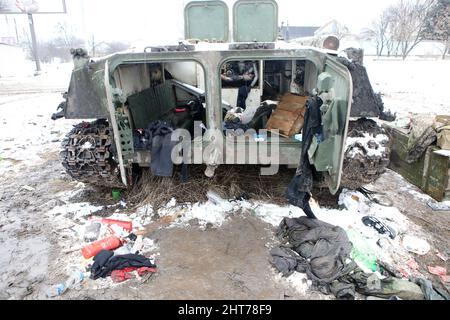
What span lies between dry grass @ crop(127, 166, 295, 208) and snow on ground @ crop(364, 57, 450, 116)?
4653 mm

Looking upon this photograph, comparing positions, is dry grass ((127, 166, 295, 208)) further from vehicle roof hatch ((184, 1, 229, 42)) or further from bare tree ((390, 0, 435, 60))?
bare tree ((390, 0, 435, 60))

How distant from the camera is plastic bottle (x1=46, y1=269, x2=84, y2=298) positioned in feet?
10.1

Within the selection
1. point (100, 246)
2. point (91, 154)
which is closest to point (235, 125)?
point (91, 154)

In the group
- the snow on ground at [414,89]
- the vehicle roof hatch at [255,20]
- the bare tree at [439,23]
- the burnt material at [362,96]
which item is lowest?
the snow on ground at [414,89]

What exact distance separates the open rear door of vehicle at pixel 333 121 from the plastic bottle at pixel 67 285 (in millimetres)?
2345

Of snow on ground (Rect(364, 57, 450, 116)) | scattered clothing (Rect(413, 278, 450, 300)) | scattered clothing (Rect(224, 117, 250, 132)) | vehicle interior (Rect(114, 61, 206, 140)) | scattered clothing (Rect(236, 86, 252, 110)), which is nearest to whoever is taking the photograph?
scattered clothing (Rect(413, 278, 450, 300))

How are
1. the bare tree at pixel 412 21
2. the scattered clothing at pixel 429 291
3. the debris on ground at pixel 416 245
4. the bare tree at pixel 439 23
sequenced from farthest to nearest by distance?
the bare tree at pixel 412 21 < the bare tree at pixel 439 23 < the debris on ground at pixel 416 245 < the scattered clothing at pixel 429 291

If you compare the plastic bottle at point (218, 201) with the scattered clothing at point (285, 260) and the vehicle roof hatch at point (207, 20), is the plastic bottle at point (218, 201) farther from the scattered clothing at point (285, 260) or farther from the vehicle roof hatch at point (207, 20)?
the vehicle roof hatch at point (207, 20)

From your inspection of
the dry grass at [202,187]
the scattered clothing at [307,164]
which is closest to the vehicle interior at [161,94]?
the dry grass at [202,187]

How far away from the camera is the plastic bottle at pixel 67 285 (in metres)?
3.06

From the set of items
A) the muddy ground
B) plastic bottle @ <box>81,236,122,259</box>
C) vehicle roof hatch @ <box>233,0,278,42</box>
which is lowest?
the muddy ground

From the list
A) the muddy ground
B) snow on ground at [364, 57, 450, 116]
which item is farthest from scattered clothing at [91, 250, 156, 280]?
snow on ground at [364, 57, 450, 116]
